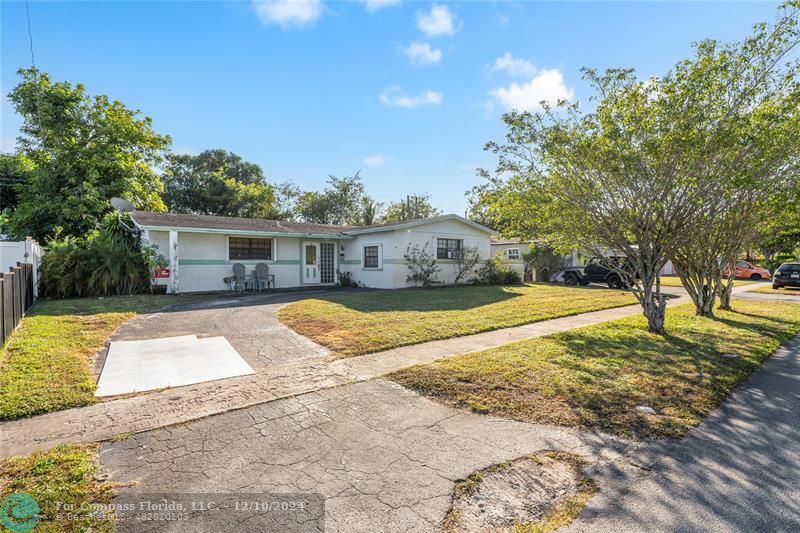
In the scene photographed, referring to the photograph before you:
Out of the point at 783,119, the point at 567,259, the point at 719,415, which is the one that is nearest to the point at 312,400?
the point at 719,415

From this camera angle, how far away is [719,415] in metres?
4.00

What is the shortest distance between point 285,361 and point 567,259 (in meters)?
21.5

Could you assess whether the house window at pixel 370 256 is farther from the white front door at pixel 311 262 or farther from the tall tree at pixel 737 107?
the tall tree at pixel 737 107

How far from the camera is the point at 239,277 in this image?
15773 millimetres

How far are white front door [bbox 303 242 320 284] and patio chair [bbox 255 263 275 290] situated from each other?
Result: 1768 mm

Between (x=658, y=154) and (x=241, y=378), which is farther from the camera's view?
(x=658, y=154)

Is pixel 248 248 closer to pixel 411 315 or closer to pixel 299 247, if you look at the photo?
pixel 299 247

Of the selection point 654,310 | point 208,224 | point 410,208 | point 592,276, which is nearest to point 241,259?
point 208,224

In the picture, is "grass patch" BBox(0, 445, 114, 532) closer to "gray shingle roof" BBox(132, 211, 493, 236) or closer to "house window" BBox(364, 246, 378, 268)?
"gray shingle roof" BBox(132, 211, 493, 236)

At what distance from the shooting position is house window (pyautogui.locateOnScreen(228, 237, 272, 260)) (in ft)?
53.4

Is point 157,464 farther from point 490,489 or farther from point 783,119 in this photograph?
point 783,119

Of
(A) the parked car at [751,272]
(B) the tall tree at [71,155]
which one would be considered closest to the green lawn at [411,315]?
(B) the tall tree at [71,155]

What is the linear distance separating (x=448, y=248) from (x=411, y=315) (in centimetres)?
993

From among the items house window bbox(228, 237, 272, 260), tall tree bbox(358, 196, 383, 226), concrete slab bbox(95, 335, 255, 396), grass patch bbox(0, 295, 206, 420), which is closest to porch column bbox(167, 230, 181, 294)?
house window bbox(228, 237, 272, 260)
